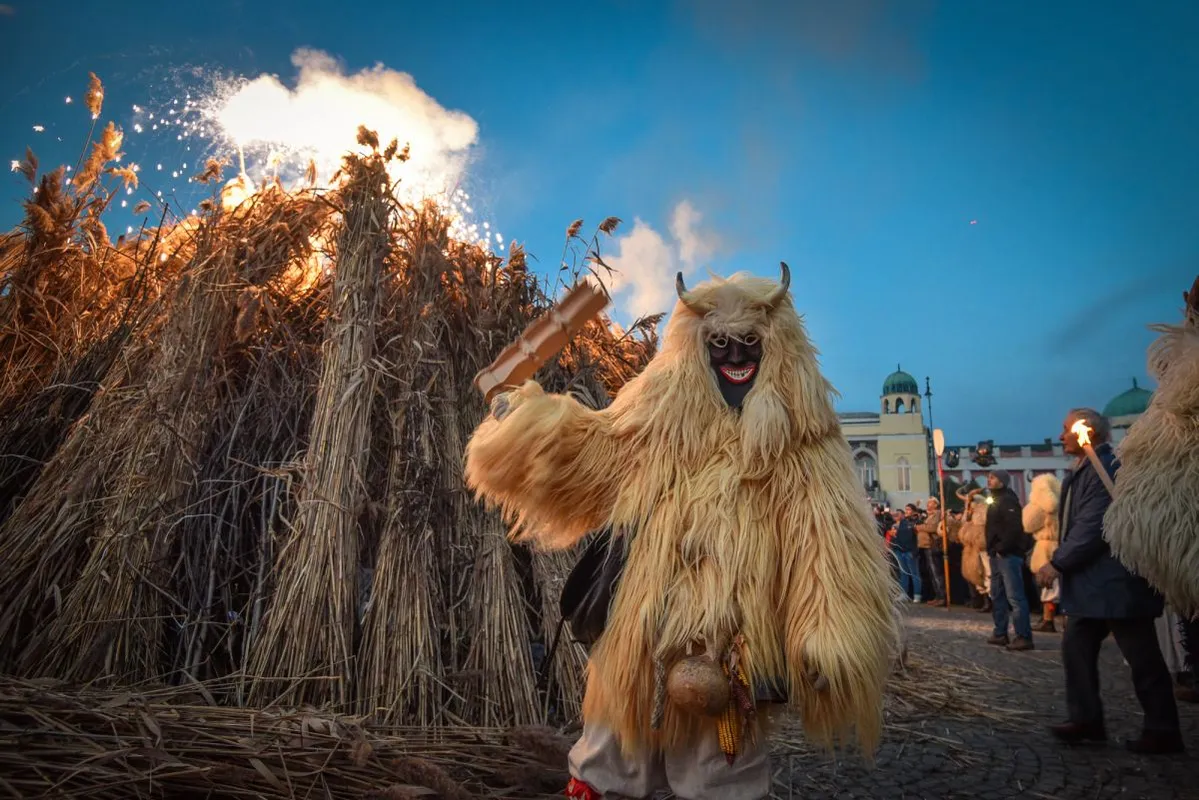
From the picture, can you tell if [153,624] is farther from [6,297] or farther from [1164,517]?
[1164,517]

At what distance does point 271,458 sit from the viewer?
4.06 m

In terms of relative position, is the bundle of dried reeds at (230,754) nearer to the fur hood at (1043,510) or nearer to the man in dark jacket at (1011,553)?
the man in dark jacket at (1011,553)

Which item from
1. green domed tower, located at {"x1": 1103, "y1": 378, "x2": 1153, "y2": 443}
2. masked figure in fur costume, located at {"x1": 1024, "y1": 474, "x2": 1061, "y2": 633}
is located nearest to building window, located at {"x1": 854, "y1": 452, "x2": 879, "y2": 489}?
green domed tower, located at {"x1": 1103, "y1": 378, "x2": 1153, "y2": 443}

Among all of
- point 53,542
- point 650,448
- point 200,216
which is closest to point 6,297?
point 200,216

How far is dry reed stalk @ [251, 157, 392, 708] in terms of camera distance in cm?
318

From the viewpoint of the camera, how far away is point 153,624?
10.9 feet

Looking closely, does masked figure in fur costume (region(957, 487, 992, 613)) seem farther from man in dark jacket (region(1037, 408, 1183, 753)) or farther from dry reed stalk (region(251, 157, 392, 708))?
dry reed stalk (region(251, 157, 392, 708))

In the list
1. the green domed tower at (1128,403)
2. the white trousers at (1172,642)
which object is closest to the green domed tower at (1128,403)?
the green domed tower at (1128,403)

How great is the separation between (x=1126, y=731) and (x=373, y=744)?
430 cm

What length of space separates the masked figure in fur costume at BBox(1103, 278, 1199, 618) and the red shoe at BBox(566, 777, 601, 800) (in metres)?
2.98

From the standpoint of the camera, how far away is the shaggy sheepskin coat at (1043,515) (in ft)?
26.2

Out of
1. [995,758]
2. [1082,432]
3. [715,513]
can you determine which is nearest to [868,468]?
[1082,432]

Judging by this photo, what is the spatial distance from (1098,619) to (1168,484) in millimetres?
853

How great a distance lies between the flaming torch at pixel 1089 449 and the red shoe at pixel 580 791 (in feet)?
10.5
